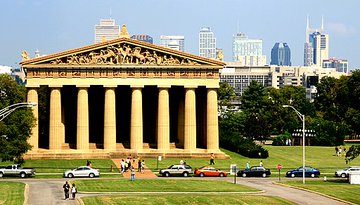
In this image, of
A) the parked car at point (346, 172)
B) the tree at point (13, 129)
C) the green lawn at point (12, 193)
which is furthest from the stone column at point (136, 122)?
the green lawn at point (12, 193)

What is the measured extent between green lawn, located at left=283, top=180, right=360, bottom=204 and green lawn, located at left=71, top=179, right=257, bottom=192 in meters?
6.30

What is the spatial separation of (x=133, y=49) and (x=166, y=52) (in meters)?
4.46

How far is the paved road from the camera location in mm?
73125

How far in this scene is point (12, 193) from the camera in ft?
256

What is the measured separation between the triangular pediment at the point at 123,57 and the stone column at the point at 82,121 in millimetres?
4212

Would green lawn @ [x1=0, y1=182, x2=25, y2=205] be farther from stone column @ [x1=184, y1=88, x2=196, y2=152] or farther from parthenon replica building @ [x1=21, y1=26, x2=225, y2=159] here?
stone column @ [x1=184, y1=88, x2=196, y2=152]

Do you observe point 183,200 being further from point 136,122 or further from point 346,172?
point 136,122

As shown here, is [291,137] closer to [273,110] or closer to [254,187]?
[273,110]

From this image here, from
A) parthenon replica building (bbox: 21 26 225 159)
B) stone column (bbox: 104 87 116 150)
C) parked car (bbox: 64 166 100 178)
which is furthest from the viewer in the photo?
stone column (bbox: 104 87 116 150)

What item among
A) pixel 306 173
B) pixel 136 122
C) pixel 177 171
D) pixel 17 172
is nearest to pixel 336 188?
pixel 306 173

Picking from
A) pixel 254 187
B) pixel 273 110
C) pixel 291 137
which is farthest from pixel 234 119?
pixel 254 187

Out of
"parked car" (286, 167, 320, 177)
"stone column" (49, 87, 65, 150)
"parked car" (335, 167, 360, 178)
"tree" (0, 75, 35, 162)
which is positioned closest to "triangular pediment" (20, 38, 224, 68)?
"stone column" (49, 87, 65, 150)

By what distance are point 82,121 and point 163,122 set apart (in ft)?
36.0

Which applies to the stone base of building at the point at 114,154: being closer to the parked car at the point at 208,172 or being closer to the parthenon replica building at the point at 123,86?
the parthenon replica building at the point at 123,86
